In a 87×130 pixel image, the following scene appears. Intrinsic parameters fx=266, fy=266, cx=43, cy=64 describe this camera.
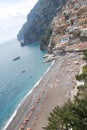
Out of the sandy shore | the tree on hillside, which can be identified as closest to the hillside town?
the sandy shore

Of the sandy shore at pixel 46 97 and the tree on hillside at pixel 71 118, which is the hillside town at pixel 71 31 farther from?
the tree on hillside at pixel 71 118

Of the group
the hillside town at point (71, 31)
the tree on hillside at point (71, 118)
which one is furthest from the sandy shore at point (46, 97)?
the hillside town at point (71, 31)

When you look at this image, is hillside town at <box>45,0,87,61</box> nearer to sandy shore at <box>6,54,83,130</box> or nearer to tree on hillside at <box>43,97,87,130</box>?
sandy shore at <box>6,54,83,130</box>

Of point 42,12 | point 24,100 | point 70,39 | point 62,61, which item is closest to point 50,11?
point 42,12

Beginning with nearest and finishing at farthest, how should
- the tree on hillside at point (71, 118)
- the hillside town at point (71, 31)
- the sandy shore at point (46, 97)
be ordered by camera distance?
the tree on hillside at point (71, 118) < the sandy shore at point (46, 97) < the hillside town at point (71, 31)

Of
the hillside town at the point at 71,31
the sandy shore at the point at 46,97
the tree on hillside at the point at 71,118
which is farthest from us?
the hillside town at the point at 71,31

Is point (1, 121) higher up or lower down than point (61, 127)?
lower down

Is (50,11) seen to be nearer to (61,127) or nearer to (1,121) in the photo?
(1,121)
